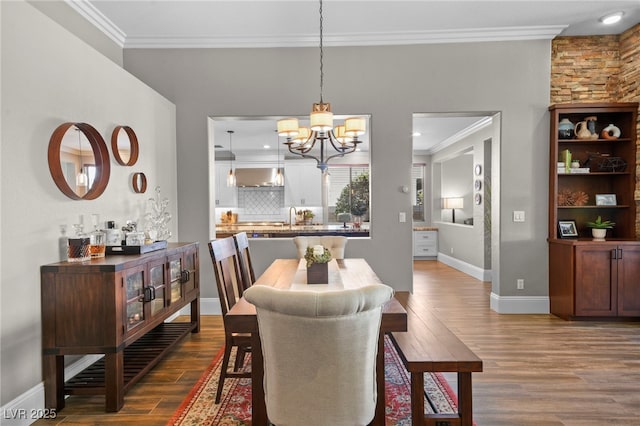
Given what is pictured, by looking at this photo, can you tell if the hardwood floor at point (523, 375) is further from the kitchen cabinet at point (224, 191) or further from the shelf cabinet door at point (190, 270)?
the kitchen cabinet at point (224, 191)

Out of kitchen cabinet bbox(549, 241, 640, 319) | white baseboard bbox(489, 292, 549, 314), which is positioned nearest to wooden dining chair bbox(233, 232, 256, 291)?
white baseboard bbox(489, 292, 549, 314)

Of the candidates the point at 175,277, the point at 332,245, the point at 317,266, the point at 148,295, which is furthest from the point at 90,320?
the point at 332,245

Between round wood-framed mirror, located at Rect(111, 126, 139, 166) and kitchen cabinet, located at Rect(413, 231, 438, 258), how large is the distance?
6730 mm

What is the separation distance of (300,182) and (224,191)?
1.87 meters

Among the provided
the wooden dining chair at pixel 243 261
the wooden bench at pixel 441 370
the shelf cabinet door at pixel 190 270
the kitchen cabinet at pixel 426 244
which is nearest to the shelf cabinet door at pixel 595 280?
the wooden bench at pixel 441 370

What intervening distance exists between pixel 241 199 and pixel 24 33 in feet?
23.2

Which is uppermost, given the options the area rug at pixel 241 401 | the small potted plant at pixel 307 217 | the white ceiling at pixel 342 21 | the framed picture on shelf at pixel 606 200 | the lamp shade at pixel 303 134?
the white ceiling at pixel 342 21

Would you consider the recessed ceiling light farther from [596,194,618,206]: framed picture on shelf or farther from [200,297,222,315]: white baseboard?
[200,297,222,315]: white baseboard

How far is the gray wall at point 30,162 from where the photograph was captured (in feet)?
6.96

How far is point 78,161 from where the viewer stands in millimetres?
2734

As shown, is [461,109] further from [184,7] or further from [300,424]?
[300,424]

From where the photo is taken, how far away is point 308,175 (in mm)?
9070

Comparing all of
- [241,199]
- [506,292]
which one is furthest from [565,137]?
[241,199]

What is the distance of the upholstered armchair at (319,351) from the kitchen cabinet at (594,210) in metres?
3.44
